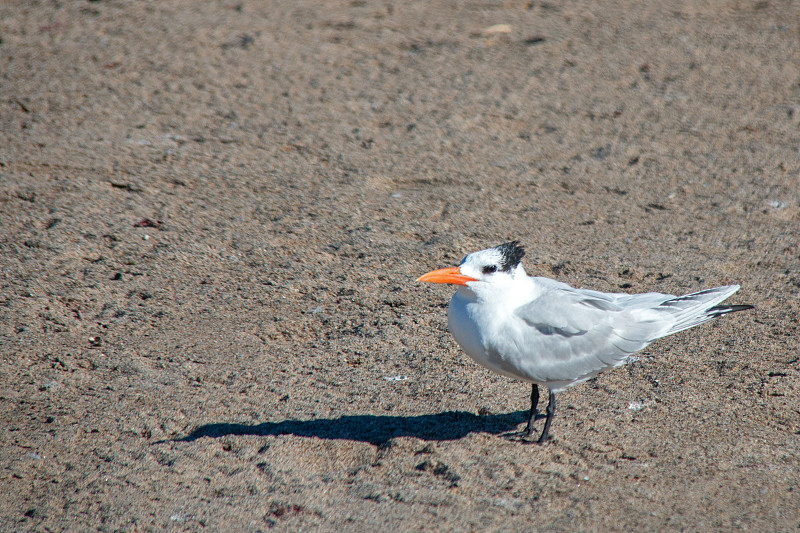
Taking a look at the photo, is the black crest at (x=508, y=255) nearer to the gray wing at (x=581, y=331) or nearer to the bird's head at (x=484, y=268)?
the bird's head at (x=484, y=268)

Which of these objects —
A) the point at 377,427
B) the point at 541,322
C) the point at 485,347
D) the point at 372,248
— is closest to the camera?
the point at 485,347

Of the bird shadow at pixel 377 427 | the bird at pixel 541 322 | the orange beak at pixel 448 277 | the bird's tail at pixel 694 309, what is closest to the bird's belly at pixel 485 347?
the bird at pixel 541 322

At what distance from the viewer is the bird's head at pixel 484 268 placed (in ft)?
11.1

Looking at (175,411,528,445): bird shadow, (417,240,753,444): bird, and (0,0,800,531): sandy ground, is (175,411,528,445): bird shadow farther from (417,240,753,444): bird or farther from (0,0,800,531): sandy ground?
(417,240,753,444): bird

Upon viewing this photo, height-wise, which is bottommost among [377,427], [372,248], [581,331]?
[377,427]

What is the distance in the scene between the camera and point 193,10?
303 inches

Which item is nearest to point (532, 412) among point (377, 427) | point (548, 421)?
point (548, 421)

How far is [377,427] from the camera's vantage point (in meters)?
3.58

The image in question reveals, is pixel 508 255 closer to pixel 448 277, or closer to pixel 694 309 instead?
pixel 448 277

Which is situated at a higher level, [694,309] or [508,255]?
[508,255]

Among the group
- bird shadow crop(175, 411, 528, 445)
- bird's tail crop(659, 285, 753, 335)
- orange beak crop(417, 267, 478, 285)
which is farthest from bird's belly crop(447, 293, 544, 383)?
bird's tail crop(659, 285, 753, 335)

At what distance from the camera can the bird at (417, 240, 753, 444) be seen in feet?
11.0

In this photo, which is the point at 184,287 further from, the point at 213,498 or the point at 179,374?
the point at 213,498

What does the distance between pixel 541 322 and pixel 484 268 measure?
0.35 m
